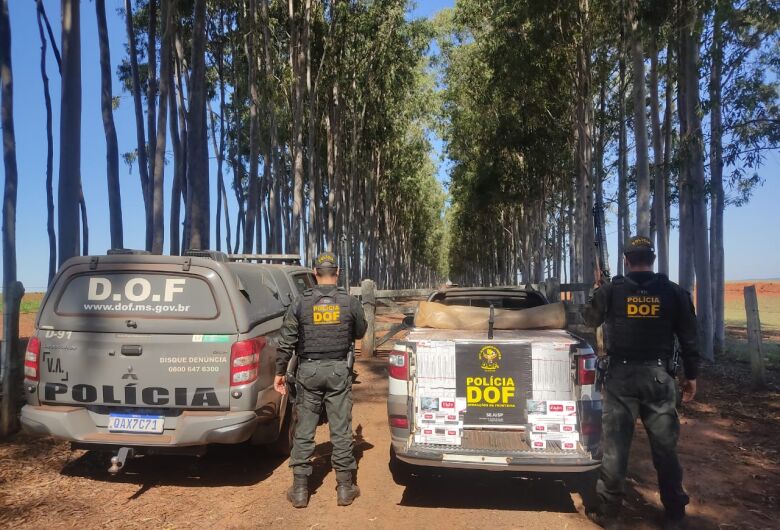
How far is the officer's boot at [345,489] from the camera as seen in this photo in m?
4.58

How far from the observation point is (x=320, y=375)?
4.66 m

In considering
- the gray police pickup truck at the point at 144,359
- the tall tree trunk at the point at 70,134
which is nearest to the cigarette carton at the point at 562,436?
the gray police pickup truck at the point at 144,359

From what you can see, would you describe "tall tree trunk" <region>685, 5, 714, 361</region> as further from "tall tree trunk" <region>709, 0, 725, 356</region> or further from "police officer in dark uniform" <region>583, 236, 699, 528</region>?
"police officer in dark uniform" <region>583, 236, 699, 528</region>

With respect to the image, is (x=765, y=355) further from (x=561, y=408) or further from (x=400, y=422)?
(x=400, y=422)

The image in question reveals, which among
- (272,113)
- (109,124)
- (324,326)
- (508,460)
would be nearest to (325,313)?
(324,326)

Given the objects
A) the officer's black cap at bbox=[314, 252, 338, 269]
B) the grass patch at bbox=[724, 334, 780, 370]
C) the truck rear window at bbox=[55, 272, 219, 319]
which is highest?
the officer's black cap at bbox=[314, 252, 338, 269]

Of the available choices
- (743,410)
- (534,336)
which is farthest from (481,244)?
(534,336)

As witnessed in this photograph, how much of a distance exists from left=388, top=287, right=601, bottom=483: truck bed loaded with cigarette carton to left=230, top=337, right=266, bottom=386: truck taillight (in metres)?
1.20

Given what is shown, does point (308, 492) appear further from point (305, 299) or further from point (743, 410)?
point (743, 410)

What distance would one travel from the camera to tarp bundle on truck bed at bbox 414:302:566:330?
5113 millimetres

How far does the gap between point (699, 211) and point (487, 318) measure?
8.20m

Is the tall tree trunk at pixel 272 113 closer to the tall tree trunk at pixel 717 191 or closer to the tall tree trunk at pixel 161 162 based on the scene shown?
the tall tree trunk at pixel 161 162

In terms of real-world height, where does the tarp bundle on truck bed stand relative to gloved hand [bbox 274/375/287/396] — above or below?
above

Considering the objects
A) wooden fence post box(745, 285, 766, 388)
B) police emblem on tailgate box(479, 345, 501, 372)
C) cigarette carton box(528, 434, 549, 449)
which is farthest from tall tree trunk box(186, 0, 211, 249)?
wooden fence post box(745, 285, 766, 388)
